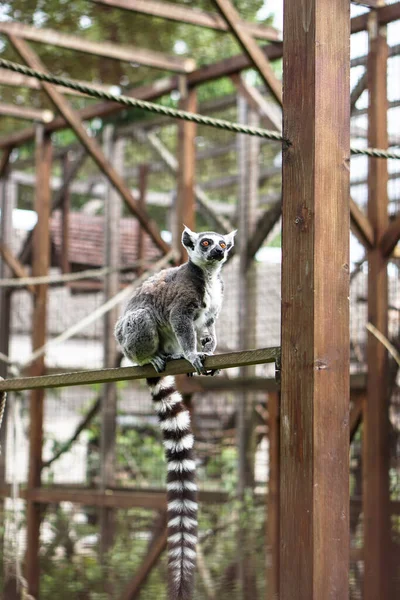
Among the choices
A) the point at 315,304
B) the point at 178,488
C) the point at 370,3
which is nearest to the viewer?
the point at 315,304

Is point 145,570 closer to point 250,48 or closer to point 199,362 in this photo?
point 250,48

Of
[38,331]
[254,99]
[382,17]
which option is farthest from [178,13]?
[38,331]

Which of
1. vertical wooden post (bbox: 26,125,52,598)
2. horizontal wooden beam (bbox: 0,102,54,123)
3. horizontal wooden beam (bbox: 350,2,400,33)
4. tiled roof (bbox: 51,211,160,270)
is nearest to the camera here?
horizontal wooden beam (bbox: 350,2,400,33)

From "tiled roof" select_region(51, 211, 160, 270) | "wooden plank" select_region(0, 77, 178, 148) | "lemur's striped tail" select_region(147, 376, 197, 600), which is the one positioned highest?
"wooden plank" select_region(0, 77, 178, 148)

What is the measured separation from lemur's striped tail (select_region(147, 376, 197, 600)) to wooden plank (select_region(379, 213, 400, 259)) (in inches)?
109

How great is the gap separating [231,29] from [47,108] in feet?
10.7

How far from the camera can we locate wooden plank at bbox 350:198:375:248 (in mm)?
6203

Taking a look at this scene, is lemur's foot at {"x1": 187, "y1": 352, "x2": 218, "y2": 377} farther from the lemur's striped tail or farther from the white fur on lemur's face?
the white fur on lemur's face

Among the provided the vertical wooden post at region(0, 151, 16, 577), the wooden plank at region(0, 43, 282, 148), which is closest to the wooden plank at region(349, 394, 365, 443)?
the wooden plank at region(0, 43, 282, 148)

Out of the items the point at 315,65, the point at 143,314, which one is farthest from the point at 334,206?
the point at 143,314

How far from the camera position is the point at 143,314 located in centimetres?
407

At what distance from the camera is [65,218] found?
30.2 feet

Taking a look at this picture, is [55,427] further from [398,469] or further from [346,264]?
[346,264]

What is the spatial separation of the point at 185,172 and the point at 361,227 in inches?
64.8
